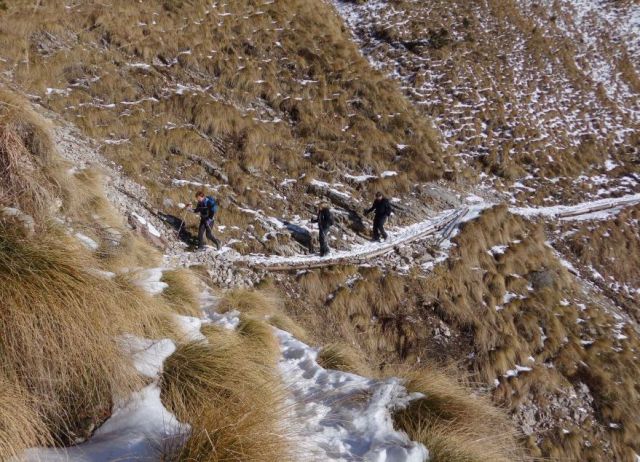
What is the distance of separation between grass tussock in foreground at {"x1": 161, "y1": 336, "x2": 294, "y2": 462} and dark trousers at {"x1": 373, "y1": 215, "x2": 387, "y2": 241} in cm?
814

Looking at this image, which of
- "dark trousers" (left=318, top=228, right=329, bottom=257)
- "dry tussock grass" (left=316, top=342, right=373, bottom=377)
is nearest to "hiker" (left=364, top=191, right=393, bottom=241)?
"dark trousers" (left=318, top=228, right=329, bottom=257)

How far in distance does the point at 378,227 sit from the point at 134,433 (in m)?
9.65

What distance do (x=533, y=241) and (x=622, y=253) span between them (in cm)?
316

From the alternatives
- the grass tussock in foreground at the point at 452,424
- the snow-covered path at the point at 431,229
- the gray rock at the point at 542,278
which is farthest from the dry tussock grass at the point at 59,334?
the gray rock at the point at 542,278

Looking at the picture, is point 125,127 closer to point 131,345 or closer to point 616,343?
point 131,345

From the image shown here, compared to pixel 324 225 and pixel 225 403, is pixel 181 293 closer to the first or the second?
pixel 225 403

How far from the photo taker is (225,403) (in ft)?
9.14

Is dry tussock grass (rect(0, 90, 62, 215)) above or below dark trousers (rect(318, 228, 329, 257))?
above

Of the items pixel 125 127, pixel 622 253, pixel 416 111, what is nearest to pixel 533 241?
pixel 622 253

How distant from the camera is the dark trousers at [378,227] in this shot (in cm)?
1159

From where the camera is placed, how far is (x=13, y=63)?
11750 millimetres

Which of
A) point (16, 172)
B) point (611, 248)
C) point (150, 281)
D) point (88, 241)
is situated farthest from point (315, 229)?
point (611, 248)

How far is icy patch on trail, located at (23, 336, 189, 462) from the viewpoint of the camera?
2.32 m

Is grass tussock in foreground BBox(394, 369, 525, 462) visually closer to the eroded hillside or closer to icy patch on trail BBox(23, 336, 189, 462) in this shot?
the eroded hillside
